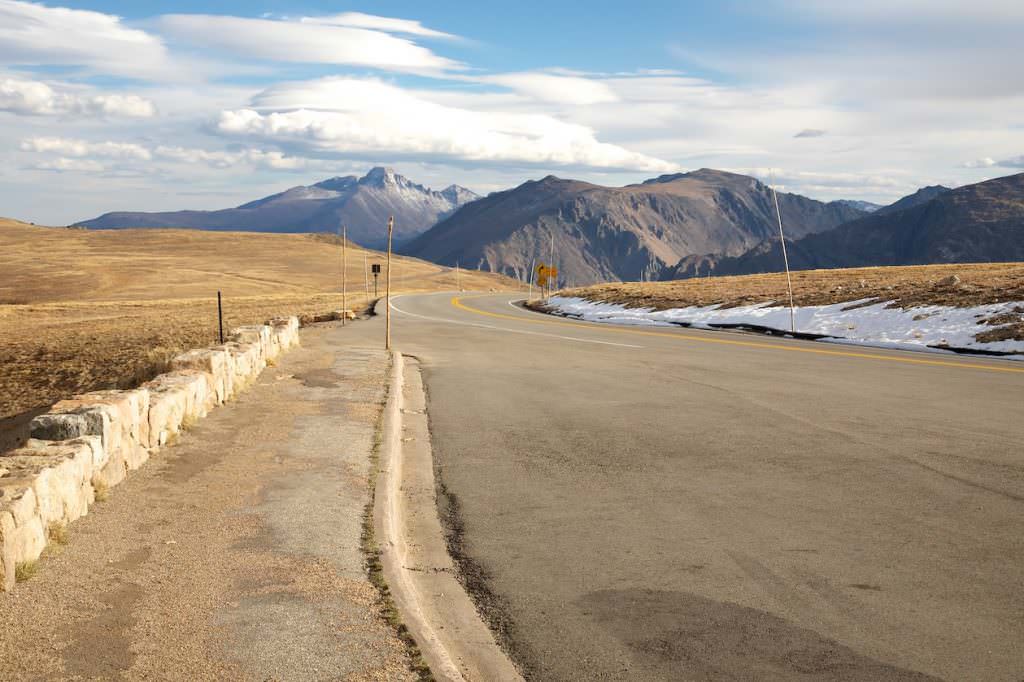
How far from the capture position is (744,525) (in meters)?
6.95

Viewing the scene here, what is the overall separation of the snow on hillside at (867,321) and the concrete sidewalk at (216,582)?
1834 centimetres

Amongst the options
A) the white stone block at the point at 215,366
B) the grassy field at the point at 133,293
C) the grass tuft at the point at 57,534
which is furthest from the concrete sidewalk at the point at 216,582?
the grassy field at the point at 133,293

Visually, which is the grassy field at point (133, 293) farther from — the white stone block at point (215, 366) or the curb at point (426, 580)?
the curb at point (426, 580)

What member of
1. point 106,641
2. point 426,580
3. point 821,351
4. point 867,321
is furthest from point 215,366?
point 867,321

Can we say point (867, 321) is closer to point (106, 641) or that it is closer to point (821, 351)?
point (821, 351)

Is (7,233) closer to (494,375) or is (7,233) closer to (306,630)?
(494,375)

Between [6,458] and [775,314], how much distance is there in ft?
101

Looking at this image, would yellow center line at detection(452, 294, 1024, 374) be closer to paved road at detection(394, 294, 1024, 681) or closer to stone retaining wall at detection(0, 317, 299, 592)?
paved road at detection(394, 294, 1024, 681)

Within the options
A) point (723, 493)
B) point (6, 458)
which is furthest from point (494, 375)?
point (6, 458)

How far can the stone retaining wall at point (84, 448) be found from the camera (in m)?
5.48

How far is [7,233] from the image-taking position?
169000 mm

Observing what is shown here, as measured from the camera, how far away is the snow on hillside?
24.5 metres

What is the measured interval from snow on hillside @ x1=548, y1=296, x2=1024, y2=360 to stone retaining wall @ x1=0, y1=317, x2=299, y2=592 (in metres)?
18.1

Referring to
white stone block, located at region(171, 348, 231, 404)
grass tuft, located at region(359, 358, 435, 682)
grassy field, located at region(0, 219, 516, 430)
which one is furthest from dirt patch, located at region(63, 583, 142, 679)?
grassy field, located at region(0, 219, 516, 430)
